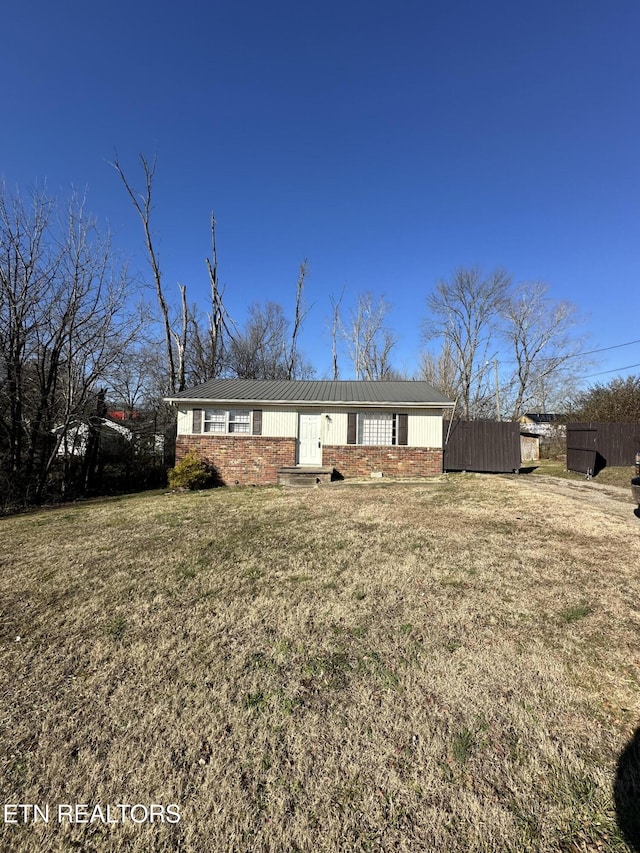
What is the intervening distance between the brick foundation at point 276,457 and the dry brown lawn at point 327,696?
23.9 ft

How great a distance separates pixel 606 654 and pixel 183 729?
3.01 meters

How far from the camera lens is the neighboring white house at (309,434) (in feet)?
40.4

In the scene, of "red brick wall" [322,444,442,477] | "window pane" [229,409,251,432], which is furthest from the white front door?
"window pane" [229,409,251,432]

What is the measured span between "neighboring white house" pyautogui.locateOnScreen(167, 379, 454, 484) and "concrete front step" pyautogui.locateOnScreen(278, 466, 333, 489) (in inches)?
25.3

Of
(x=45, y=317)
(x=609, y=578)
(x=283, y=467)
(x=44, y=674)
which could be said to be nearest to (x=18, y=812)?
(x=44, y=674)

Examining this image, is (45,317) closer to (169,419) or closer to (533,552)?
(169,419)

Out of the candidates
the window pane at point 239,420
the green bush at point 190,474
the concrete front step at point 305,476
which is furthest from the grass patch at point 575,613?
the window pane at point 239,420

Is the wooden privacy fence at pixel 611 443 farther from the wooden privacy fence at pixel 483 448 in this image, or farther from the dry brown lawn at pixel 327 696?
the dry brown lawn at pixel 327 696

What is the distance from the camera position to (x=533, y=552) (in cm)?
477

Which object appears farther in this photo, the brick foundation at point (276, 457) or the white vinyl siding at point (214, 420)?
the white vinyl siding at point (214, 420)

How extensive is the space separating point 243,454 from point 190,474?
192 cm

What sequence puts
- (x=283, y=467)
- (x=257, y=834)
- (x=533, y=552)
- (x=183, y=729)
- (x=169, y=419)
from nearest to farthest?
(x=257, y=834), (x=183, y=729), (x=533, y=552), (x=283, y=467), (x=169, y=419)

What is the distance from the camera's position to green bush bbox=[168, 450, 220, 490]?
11.1m

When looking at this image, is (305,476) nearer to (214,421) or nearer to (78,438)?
(214,421)
